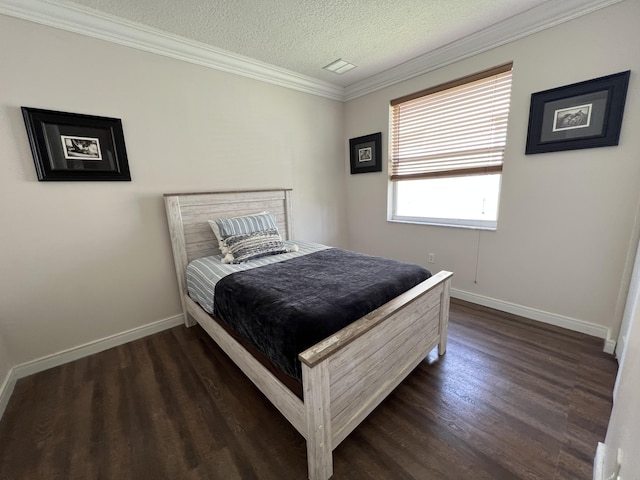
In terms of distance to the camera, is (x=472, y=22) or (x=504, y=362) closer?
(x=504, y=362)

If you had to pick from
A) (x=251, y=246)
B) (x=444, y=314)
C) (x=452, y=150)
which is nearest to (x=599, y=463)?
(x=444, y=314)

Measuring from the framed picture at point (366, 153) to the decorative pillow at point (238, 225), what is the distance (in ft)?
5.30

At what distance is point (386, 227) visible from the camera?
3432 millimetres

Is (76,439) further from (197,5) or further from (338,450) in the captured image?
(197,5)

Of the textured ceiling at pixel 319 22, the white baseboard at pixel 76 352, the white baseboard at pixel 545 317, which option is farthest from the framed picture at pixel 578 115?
the white baseboard at pixel 76 352

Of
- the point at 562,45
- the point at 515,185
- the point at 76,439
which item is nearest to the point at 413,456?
the point at 76,439

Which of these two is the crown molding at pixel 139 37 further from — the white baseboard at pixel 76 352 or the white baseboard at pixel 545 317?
the white baseboard at pixel 545 317

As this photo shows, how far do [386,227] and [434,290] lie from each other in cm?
173

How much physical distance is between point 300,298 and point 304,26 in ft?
7.17

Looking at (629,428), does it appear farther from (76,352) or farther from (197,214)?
(76,352)

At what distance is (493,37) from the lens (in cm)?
224

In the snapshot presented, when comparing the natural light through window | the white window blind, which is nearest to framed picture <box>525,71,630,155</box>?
the white window blind

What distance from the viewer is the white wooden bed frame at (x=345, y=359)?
1066mm

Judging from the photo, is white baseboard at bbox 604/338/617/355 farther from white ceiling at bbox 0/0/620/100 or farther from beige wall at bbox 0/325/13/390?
beige wall at bbox 0/325/13/390
